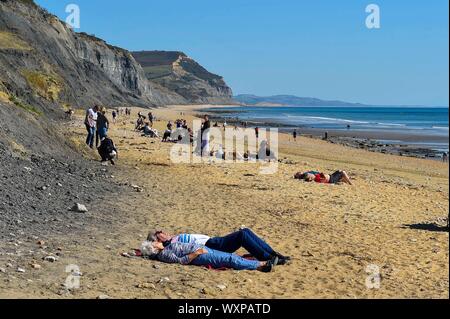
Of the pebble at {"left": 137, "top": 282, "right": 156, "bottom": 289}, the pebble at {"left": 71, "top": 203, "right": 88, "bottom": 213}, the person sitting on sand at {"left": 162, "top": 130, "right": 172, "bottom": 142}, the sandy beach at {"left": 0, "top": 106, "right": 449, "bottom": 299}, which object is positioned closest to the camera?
the pebble at {"left": 137, "top": 282, "right": 156, "bottom": 289}

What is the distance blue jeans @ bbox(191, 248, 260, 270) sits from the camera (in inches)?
330

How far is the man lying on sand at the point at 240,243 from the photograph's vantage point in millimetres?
8766

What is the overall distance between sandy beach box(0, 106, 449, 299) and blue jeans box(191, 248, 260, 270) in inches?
7.7

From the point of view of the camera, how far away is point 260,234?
433 inches

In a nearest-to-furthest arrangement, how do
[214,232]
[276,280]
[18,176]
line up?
[276,280], [214,232], [18,176]

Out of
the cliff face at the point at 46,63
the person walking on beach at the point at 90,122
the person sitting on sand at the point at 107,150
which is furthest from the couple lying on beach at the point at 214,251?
the person walking on beach at the point at 90,122

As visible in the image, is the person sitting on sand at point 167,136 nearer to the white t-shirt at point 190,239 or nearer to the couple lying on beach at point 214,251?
the couple lying on beach at point 214,251

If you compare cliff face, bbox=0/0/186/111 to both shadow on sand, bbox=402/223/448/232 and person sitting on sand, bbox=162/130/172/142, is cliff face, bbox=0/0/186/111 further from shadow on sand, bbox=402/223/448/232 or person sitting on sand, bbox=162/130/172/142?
shadow on sand, bbox=402/223/448/232

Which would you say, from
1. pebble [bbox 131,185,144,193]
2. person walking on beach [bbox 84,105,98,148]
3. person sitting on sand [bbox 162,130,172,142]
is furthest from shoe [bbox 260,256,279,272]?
person sitting on sand [bbox 162,130,172,142]

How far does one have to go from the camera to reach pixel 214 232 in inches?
431
